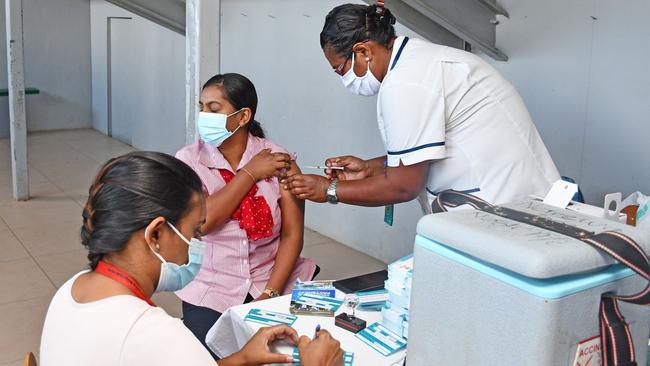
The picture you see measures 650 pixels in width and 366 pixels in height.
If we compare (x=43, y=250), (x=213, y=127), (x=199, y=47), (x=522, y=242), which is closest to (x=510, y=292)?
(x=522, y=242)

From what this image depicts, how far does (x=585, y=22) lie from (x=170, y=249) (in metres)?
2.30

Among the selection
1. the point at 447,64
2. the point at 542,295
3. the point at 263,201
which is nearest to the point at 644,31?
the point at 447,64

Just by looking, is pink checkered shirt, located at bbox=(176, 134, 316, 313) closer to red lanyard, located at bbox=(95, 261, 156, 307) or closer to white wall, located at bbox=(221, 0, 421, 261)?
red lanyard, located at bbox=(95, 261, 156, 307)

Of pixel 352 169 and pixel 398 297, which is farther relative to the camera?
pixel 352 169

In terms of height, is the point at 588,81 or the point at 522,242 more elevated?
the point at 588,81

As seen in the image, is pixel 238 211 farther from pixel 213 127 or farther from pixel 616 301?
pixel 616 301

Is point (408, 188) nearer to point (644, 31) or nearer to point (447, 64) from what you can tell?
point (447, 64)

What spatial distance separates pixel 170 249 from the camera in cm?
135

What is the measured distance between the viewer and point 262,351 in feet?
5.21

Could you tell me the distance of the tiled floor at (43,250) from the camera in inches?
133

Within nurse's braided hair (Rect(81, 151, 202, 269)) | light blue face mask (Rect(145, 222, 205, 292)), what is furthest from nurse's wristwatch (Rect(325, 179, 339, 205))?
nurse's braided hair (Rect(81, 151, 202, 269))

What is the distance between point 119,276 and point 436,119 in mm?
1094

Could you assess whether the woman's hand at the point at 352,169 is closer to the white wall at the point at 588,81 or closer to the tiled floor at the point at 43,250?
the white wall at the point at 588,81

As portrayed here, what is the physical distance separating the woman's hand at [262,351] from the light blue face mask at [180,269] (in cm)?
23
